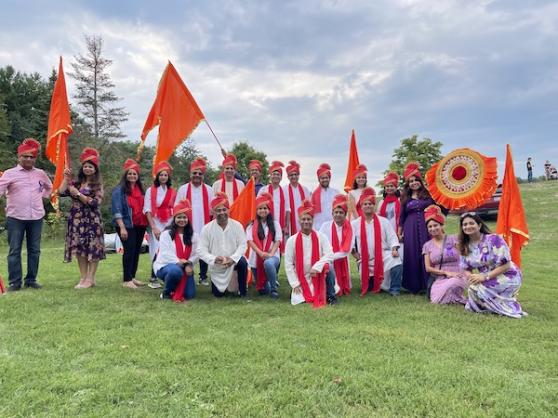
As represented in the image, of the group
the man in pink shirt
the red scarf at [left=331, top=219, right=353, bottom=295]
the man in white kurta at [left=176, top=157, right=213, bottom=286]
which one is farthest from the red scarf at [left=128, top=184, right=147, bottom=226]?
the red scarf at [left=331, top=219, right=353, bottom=295]

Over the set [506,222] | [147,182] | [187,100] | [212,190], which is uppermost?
[147,182]

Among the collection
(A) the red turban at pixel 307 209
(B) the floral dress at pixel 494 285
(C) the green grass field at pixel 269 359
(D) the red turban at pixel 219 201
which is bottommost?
(C) the green grass field at pixel 269 359

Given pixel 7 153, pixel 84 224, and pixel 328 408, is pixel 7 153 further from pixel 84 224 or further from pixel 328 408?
pixel 328 408

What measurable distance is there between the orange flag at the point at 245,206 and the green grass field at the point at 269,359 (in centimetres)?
161

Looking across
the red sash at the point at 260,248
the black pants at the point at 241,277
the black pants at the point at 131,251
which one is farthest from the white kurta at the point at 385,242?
the black pants at the point at 131,251

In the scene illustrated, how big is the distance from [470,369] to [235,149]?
40873mm

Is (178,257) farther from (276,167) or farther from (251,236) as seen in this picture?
(276,167)

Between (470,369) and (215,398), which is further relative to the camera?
(470,369)

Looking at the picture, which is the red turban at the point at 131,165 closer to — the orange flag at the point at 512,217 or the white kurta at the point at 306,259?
the white kurta at the point at 306,259

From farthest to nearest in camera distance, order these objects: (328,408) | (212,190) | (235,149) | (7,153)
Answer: (235,149) < (7,153) < (212,190) < (328,408)

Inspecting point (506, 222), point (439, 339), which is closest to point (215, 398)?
point (439, 339)

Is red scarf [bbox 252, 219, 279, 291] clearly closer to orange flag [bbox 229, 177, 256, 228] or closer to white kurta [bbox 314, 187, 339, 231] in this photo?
orange flag [bbox 229, 177, 256, 228]

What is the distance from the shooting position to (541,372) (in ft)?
11.7

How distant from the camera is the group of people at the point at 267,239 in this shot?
602 cm
